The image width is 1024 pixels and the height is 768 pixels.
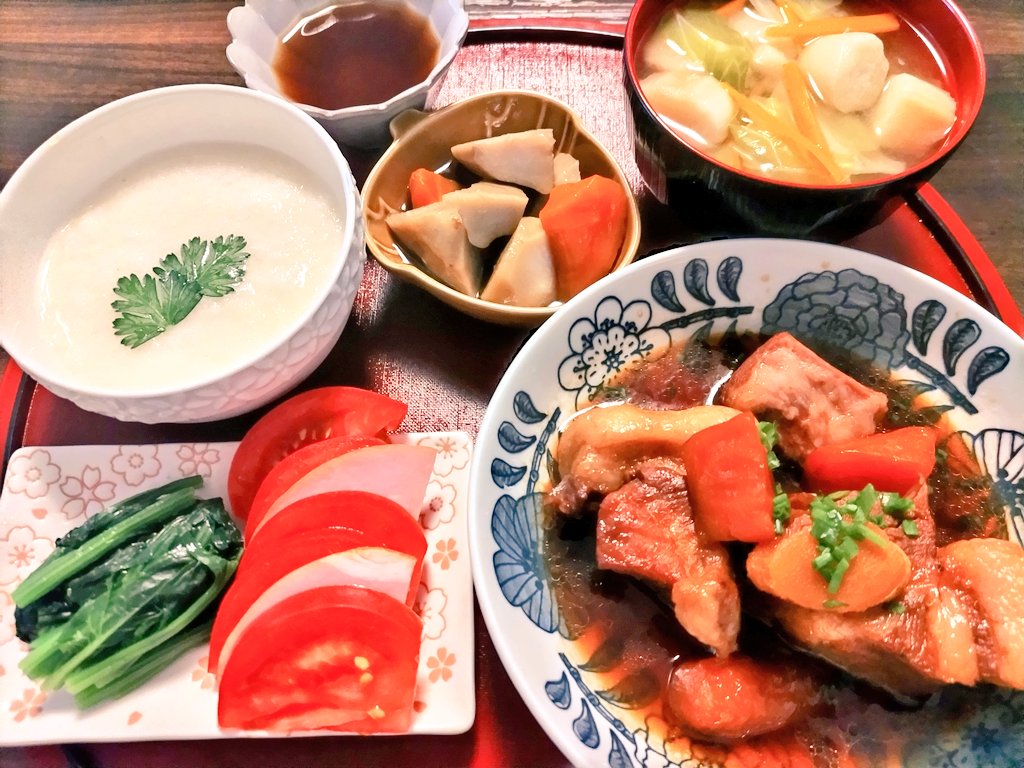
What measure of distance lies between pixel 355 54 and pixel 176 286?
1060mm

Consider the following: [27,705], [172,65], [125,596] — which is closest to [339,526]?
[125,596]

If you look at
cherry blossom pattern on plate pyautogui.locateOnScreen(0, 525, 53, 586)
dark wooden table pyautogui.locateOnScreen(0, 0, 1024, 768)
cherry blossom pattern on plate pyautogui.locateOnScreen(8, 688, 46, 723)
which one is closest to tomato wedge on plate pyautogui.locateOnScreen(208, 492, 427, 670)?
cherry blossom pattern on plate pyautogui.locateOnScreen(8, 688, 46, 723)

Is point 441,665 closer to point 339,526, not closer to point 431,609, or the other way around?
point 431,609

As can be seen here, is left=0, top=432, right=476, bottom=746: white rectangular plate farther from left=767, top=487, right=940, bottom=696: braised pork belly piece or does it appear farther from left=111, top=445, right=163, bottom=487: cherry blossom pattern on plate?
left=767, top=487, right=940, bottom=696: braised pork belly piece

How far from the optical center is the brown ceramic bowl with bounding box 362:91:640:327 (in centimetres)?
170

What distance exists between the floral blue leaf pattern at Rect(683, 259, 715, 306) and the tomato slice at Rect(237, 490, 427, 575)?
811 millimetres

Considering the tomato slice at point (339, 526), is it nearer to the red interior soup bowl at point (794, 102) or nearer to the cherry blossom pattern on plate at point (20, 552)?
the cherry blossom pattern on plate at point (20, 552)

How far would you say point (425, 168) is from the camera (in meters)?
1.89

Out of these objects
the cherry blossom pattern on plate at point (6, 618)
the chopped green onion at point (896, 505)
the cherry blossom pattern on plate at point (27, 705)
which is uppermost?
the chopped green onion at point (896, 505)

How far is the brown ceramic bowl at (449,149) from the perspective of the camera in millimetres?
1699

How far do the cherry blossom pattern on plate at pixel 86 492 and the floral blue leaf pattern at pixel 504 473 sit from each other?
0.85 m

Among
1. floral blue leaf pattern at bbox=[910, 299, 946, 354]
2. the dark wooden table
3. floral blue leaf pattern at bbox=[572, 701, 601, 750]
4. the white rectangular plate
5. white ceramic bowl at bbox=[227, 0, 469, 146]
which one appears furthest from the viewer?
the dark wooden table

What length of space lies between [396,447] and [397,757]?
1.94 feet

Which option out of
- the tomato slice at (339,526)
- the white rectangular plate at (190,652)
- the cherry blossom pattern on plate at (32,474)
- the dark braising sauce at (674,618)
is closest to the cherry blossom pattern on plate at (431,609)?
the white rectangular plate at (190,652)
